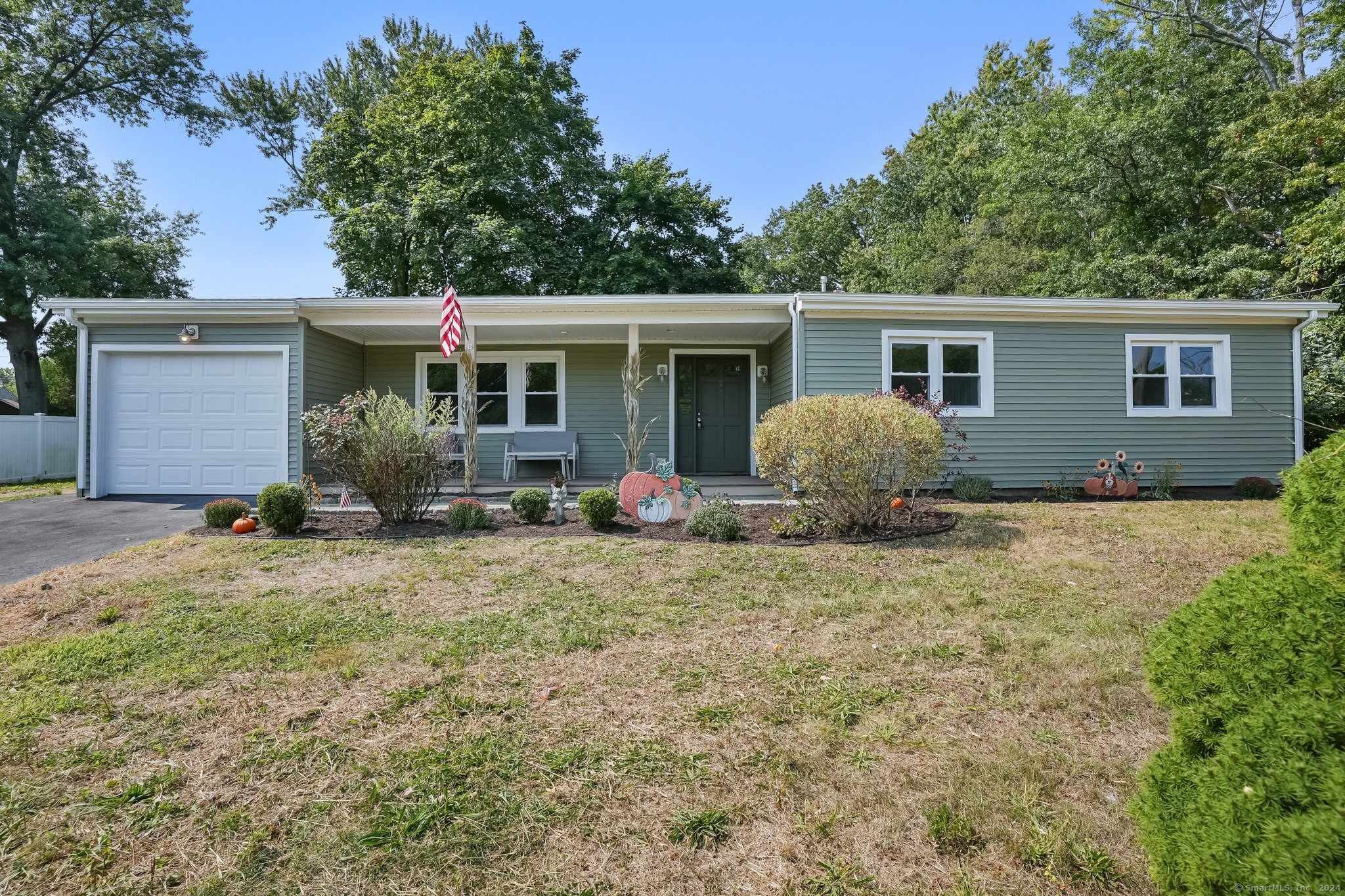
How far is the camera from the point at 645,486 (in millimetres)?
7023

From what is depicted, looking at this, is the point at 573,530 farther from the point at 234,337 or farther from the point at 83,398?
the point at 83,398

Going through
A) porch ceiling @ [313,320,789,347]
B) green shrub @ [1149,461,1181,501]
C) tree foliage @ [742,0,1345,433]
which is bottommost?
green shrub @ [1149,461,1181,501]

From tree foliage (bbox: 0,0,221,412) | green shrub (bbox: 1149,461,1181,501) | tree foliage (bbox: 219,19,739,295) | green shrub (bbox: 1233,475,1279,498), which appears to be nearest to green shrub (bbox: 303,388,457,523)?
green shrub (bbox: 1149,461,1181,501)

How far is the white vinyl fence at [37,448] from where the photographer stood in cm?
1228

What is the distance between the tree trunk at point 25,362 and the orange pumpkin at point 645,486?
1957 centimetres

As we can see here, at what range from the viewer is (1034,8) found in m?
20.3

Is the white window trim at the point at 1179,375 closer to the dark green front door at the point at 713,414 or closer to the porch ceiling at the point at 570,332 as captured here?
the porch ceiling at the point at 570,332

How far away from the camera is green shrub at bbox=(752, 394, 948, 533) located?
5840mm

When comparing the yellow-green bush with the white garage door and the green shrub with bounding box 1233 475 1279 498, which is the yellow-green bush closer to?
the green shrub with bounding box 1233 475 1279 498

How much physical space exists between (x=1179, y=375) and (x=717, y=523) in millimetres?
8077

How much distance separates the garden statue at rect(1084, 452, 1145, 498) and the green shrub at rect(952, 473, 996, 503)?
1504 millimetres

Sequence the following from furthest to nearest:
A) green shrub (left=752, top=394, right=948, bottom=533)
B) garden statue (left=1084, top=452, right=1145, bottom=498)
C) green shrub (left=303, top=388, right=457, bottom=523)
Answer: garden statue (left=1084, top=452, right=1145, bottom=498) < green shrub (left=303, top=388, right=457, bottom=523) < green shrub (left=752, top=394, right=948, bottom=533)

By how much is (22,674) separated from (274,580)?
67.7 inches

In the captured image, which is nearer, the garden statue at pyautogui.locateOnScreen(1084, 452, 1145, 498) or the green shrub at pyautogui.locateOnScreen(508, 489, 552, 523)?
the green shrub at pyautogui.locateOnScreen(508, 489, 552, 523)
